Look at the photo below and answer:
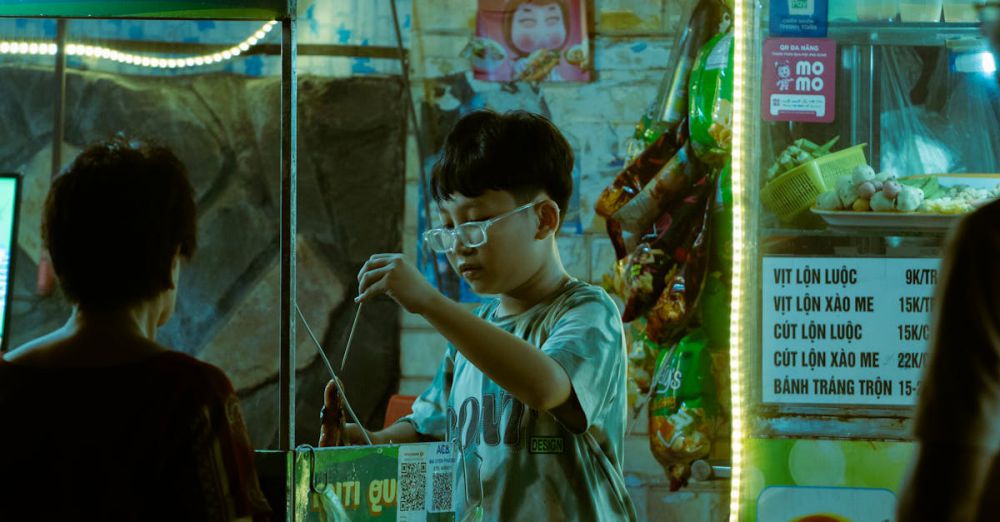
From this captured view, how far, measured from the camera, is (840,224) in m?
2.80

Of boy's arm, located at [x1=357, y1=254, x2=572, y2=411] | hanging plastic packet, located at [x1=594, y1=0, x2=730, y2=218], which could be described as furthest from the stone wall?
boy's arm, located at [x1=357, y1=254, x2=572, y2=411]

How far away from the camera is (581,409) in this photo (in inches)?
59.1

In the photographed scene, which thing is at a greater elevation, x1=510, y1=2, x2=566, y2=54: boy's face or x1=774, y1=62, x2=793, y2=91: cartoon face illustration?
x1=510, y1=2, x2=566, y2=54: boy's face

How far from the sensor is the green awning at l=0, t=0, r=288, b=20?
4.86 feet

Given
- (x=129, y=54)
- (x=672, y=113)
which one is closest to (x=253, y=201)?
(x=129, y=54)

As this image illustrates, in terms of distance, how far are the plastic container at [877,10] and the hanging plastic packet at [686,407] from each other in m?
1.04

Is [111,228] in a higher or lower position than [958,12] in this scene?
lower

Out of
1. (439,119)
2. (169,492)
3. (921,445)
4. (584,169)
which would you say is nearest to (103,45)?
(439,119)

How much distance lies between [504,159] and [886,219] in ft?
4.85

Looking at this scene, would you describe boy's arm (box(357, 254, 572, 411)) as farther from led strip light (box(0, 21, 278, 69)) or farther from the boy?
led strip light (box(0, 21, 278, 69))

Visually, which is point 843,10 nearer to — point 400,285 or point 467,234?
point 467,234

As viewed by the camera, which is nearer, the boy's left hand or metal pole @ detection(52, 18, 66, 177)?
the boy's left hand

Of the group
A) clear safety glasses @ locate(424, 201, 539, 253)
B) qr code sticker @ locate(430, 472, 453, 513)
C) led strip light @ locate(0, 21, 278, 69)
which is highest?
led strip light @ locate(0, 21, 278, 69)

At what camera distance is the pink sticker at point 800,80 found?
2.83m
